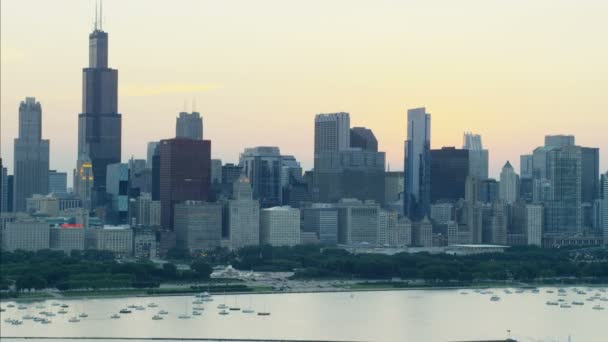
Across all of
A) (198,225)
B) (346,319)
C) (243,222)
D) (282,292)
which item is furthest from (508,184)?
(346,319)

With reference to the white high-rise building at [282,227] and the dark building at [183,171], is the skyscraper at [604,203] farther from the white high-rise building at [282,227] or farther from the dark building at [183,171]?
the dark building at [183,171]

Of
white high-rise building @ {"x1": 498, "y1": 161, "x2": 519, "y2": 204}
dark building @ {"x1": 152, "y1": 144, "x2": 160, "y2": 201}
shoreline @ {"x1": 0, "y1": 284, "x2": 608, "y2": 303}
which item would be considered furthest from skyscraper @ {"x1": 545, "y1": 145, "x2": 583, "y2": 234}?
shoreline @ {"x1": 0, "y1": 284, "x2": 608, "y2": 303}

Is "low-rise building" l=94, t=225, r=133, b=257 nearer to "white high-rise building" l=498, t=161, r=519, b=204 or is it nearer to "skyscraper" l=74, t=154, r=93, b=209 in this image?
"skyscraper" l=74, t=154, r=93, b=209

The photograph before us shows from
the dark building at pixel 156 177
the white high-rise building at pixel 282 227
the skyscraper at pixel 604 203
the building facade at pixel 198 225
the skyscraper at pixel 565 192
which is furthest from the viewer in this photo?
the skyscraper at pixel 565 192

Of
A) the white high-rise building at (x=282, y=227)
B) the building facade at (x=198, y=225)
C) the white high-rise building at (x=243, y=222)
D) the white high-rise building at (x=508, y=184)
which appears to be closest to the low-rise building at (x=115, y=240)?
the building facade at (x=198, y=225)

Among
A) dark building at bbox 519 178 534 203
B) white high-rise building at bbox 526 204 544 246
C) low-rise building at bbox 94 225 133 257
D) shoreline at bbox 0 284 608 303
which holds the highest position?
dark building at bbox 519 178 534 203

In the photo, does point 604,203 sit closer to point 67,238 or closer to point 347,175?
point 347,175

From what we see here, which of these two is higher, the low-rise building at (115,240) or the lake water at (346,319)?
the low-rise building at (115,240)
